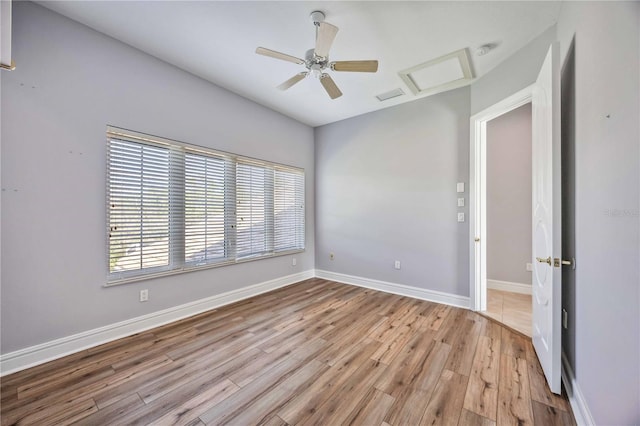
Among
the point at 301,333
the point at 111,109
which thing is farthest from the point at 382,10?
the point at 301,333

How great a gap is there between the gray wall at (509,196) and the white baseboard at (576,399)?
7.13ft

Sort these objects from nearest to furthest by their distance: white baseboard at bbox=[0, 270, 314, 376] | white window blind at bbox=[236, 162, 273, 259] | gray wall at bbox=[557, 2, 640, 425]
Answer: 1. gray wall at bbox=[557, 2, 640, 425]
2. white baseboard at bbox=[0, 270, 314, 376]
3. white window blind at bbox=[236, 162, 273, 259]

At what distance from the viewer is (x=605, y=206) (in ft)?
3.96

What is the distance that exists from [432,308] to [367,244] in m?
Result: 1.34

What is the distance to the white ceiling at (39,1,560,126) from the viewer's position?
76.6 inches

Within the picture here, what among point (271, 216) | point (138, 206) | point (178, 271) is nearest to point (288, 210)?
point (271, 216)

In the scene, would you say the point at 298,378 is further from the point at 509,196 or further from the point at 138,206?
the point at 509,196

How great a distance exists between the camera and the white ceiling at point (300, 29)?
1.95 metres

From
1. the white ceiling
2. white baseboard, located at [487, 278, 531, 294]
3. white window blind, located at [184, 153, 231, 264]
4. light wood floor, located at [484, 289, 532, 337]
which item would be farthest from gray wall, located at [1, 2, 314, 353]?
white baseboard, located at [487, 278, 531, 294]

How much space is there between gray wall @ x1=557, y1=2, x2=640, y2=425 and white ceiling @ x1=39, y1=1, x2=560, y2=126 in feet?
1.84

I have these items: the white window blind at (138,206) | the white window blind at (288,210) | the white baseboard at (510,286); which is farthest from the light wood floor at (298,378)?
the white window blind at (288,210)

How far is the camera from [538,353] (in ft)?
6.44

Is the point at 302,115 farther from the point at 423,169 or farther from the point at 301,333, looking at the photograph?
the point at 301,333

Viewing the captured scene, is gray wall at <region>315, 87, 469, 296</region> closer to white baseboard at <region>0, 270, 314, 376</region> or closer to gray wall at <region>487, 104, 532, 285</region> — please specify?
gray wall at <region>487, 104, 532, 285</region>
